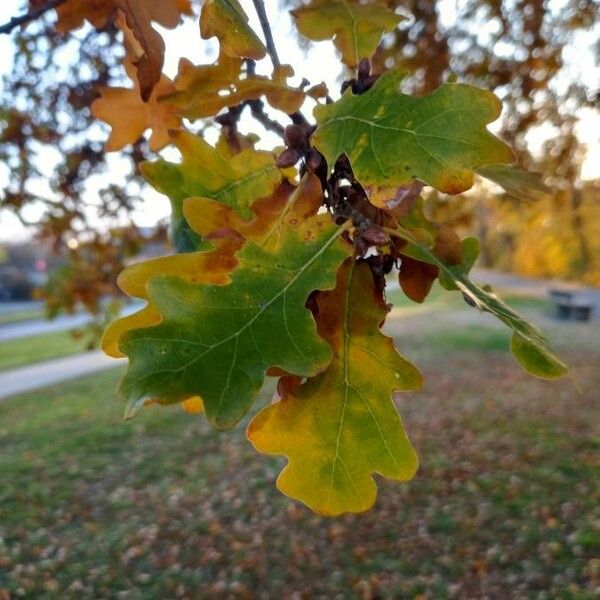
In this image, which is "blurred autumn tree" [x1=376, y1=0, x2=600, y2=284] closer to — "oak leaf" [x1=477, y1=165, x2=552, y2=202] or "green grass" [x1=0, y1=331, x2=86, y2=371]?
"oak leaf" [x1=477, y1=165, x2=552, y2=202]

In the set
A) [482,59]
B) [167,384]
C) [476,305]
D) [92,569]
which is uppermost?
[482,59]

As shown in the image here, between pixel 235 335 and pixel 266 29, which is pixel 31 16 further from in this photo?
pixel 235 335

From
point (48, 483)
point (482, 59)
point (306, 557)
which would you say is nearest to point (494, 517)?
point (306, 557)

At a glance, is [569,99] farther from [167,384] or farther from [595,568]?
[167,384]

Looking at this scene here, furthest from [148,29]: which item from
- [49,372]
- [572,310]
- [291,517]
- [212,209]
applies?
[572,310]

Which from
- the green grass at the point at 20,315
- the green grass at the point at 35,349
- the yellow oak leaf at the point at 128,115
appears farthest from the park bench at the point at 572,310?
the yellow oak leaf at the point at 128,115

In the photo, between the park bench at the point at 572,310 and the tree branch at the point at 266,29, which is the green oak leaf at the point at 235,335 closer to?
the tree branch at the point at 266,29
